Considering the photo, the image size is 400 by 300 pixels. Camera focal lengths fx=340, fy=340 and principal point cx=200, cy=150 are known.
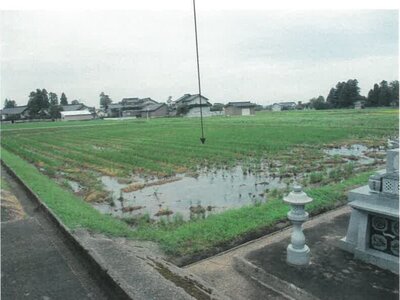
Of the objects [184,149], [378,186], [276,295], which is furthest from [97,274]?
[184,149]

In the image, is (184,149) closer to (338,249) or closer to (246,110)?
(338,249)

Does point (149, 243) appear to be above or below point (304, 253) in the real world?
below

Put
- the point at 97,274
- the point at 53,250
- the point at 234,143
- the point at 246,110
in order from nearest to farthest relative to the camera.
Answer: the point at 97,274
the point at 53,250
the point at 234,143
the point at 246,110

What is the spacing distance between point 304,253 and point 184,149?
574 inches

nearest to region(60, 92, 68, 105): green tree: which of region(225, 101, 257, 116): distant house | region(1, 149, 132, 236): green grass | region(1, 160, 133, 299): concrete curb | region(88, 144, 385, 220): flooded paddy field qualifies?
region(225, 101, 257, 116): distant house

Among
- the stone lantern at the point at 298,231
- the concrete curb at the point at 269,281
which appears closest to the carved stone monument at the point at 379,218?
the stone lantern at the point at 298,231

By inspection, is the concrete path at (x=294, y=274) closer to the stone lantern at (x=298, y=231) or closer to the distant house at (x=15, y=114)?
the stone lantern at (x=298, y=231)

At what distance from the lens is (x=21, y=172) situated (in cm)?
1255

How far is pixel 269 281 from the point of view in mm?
4133

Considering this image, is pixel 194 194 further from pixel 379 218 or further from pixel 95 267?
pixel 379 218

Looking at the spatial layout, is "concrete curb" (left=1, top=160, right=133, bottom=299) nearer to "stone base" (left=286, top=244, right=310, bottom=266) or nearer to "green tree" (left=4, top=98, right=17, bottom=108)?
"stone base" (left=286, top=244, right=310, bottom=266)

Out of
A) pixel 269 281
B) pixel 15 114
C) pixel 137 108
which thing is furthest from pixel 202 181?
pixel 15 114

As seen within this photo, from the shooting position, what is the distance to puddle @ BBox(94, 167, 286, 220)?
332 inches

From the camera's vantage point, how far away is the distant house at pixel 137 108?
81625mm
